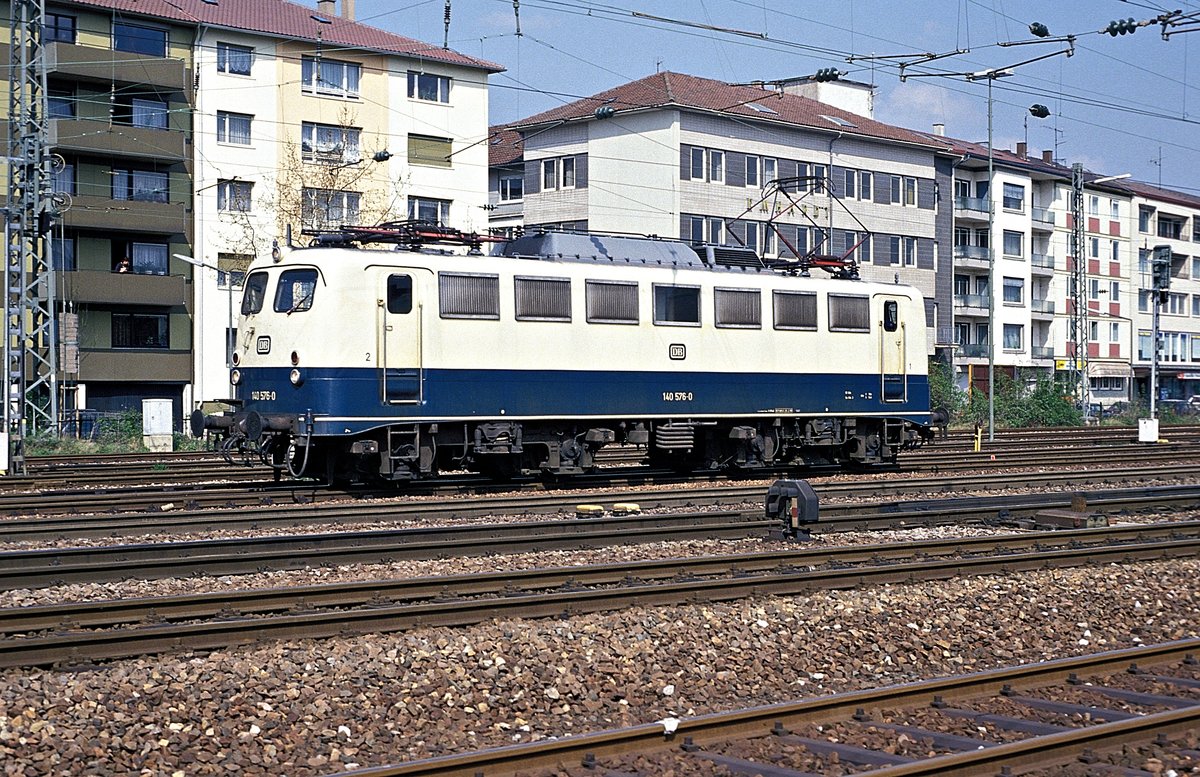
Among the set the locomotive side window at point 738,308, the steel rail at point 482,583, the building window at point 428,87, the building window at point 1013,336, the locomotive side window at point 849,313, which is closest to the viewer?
the steel rail at point 482,583

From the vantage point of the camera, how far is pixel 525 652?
9352 mm

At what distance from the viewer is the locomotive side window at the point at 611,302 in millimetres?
21078

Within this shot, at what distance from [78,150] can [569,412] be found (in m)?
32.7

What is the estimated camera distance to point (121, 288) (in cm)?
4784

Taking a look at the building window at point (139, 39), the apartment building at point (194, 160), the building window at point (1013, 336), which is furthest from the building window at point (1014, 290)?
the building window at point (139, 39)

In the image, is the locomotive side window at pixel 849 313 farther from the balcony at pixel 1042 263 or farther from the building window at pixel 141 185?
the balcony at pixel 1042 263

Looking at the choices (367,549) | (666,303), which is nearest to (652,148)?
(666,303)

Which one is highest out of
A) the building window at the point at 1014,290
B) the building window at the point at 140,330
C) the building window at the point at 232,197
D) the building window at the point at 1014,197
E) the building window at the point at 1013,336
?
the building window at the point at 1014,197

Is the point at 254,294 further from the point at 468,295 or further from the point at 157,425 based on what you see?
the point at 157,425

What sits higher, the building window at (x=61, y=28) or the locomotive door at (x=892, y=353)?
the building window at (x=61, y=28)

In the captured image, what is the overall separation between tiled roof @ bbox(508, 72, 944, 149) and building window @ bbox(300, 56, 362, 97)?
942 cm

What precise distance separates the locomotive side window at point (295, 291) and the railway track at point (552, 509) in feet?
9.60

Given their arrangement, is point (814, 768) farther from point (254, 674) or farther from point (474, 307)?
point (474, 307)

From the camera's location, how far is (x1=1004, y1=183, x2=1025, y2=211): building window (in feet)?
247
